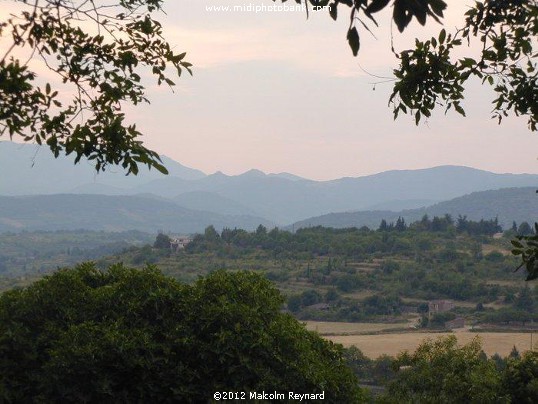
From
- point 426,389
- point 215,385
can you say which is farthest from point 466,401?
point 215,385

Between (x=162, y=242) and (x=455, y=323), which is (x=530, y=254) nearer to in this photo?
(x=455, y=323)

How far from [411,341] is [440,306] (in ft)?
69.0

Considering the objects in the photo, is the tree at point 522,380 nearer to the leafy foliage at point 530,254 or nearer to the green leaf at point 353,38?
the leafy foliage at point 530,254

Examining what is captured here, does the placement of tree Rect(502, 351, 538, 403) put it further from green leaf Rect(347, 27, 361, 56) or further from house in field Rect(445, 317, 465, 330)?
house in field Rect(445, 317, 465, 330)

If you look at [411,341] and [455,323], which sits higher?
[411,341]

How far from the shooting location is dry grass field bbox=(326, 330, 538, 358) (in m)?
51.5

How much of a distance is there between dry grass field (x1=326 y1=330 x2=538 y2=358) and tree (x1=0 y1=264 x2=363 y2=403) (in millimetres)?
39027

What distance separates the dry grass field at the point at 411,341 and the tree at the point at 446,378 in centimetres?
3464

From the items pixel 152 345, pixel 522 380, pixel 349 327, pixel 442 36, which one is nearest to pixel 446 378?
pixel 522 380

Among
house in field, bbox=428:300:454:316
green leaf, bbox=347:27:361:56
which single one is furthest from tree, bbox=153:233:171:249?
green leaf, bbox=347:27:361:56

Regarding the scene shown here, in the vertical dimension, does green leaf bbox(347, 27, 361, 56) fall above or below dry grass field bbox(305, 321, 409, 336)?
above

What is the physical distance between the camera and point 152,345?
11.1 m

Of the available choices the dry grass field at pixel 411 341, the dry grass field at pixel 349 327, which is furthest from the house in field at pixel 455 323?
the dry grass field at pixel 349 327

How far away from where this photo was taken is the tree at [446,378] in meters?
13.0
